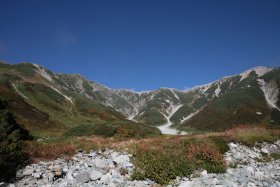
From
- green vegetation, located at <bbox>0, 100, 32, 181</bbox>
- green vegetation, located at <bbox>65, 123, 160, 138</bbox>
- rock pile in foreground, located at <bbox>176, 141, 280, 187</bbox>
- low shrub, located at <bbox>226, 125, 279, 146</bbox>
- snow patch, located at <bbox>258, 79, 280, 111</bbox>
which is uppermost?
snow patch, located at <bbox>258, 79, 280, 111</bbox>

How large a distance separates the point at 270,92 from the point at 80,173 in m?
175

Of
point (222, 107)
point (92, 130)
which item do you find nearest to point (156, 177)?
point (92, 130)

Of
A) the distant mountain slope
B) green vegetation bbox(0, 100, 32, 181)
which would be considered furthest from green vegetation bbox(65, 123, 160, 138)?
green vegetation bbox(0, 100, 32, 181)

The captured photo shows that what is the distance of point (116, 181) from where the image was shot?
1772cm

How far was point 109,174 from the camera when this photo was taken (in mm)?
18797

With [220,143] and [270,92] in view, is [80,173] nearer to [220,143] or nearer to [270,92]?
[220,143]

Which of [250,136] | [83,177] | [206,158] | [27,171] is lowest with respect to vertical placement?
[83,177]

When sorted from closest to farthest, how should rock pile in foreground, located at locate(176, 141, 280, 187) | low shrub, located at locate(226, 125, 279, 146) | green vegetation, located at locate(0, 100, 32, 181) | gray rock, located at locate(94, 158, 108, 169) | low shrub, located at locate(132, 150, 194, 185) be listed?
rock pile in foreground, located at locate(176, 141, 280, 187) → green vegetation, located at locate(0, 100, 32, 181) → low shrub, located at locate(132, 150, 194, 185) → gray rock, located at locate(94, 158, 108, 169) → low shrub, located at locate(226, 125, 279, 146)

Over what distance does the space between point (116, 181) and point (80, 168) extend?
3093mm

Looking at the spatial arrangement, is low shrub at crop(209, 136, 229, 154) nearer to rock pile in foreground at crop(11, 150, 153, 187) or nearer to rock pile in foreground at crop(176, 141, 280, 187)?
rock pile in foreground at crop(176, 141, 280, 187)

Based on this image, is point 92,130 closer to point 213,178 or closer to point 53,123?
point 213,178

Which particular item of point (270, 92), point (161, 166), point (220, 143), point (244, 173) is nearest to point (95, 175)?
point (161, 166)

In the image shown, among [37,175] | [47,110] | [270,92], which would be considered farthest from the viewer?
[270,92]

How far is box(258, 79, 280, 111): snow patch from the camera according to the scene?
158238 mm
